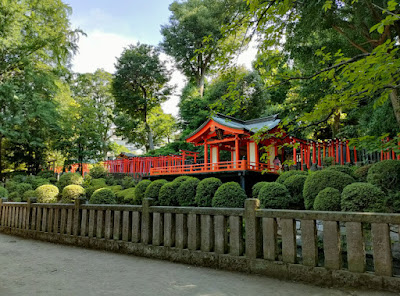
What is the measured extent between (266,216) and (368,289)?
54.9 inches

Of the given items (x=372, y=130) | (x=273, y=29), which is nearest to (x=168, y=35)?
(x=372, y=130)

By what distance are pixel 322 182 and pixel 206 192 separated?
4.04 meters

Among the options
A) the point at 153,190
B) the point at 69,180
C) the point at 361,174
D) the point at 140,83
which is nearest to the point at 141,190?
the point at 153,190

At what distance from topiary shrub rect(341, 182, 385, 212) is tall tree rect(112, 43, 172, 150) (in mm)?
26715

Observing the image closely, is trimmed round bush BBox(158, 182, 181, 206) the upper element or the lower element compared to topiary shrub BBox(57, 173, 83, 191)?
lower

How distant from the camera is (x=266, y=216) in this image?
3.89 m

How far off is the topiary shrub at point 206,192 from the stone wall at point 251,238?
414 cm

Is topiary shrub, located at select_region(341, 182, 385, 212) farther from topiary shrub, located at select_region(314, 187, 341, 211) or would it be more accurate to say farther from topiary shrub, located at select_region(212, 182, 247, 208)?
topiary shrub, located at select_region(212, 182, 247, 208)

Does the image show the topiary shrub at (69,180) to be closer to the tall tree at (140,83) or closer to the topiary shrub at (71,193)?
the topiary shrub at (71,193)

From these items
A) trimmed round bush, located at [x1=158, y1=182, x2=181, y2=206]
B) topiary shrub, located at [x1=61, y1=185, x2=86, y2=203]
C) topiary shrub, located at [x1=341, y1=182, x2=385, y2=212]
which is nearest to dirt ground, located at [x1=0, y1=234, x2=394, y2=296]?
topiary shrub, located at [x1=341, y1=182, x2=385, y2=212]

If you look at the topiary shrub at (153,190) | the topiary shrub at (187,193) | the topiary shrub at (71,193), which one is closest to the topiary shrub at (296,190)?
the topiary shrub at (187,193)

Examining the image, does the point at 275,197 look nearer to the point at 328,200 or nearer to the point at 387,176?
the point at 328,200

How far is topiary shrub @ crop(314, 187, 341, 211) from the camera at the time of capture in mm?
5641

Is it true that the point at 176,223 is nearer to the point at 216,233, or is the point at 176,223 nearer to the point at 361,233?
the point at 216,233
